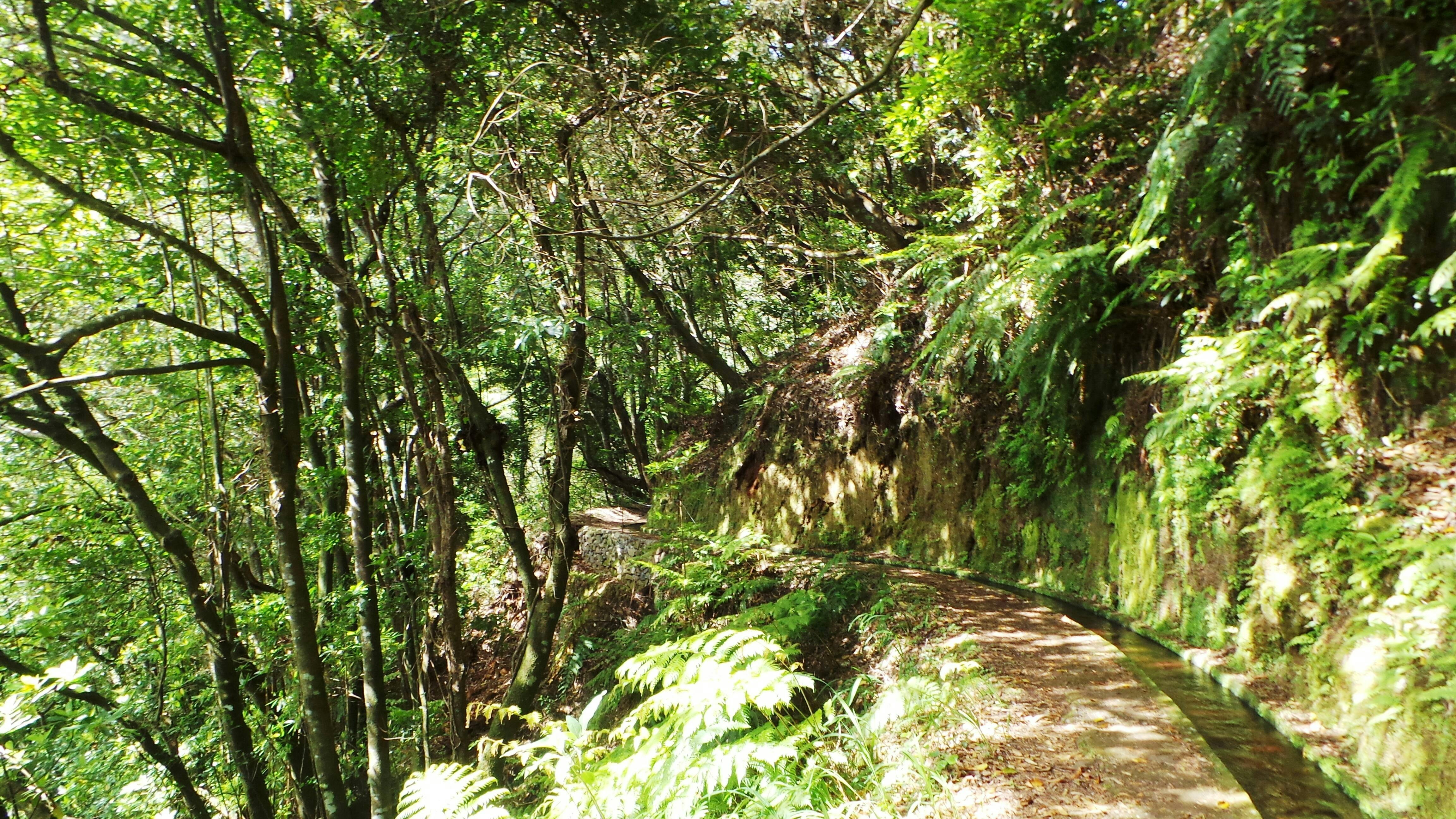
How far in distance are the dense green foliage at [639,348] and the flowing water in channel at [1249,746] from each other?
27cm

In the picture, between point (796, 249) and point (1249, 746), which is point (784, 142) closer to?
point (1249, 746)

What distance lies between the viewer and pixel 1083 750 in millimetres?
3875

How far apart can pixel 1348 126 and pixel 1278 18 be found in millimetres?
955

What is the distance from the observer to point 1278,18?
4211 millimetres

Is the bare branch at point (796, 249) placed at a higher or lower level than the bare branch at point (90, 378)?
higher

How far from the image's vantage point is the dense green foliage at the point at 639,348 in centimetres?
413

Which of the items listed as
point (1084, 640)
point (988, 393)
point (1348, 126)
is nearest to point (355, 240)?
point (988, 393)

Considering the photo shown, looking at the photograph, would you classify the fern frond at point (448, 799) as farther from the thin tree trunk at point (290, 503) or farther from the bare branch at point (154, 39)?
the bare branch at point (154, 39)

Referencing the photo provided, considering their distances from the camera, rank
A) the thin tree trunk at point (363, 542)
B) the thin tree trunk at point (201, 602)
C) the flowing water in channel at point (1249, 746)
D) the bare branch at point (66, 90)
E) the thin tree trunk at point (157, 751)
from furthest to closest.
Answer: the thin tree trunk at point (157, 751) → the thin tree trunk at point (363, 542) → the thin tree trunk at point (201, 602) → the bare branch at point (66, 90) → the flowing water in channel at point (1249, 746)

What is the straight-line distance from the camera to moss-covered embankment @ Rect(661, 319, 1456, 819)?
3.43m

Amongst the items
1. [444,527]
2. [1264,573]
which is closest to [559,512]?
[444,527]

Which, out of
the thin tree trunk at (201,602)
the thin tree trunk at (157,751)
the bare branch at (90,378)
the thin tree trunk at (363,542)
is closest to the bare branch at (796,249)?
the thin tree trunk at (363,542)

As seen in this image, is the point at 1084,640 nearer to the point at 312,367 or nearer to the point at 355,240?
the point at 312,367

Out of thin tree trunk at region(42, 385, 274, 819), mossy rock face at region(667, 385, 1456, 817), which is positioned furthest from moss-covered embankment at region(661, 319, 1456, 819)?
thin tree trunk at region(42, 385, 274, 819)
